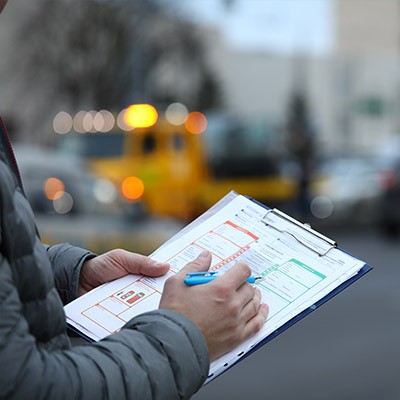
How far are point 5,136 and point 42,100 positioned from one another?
2842 centimetres

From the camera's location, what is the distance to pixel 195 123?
53.5ft

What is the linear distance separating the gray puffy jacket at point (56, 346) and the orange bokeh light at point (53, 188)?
6989 mm

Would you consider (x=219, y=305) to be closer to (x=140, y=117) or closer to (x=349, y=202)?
(x=140, y=117)

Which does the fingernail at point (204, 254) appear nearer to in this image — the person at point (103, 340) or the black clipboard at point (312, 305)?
the person at point (103, 340)

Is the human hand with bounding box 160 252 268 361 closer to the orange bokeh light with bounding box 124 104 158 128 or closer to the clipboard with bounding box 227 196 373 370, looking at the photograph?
the clipboard with bounding box 227 196 373 370

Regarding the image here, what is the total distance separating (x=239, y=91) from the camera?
45.4 m

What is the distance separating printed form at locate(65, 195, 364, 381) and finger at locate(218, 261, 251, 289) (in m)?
0.12

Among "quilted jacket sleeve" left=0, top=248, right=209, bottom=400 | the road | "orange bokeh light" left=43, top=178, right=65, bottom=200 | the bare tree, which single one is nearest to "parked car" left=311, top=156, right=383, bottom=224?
the road

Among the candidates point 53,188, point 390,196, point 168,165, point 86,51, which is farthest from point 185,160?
point 86,51

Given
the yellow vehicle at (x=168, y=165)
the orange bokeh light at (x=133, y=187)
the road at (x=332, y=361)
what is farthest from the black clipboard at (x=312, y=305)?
the yellow vehicle at (x=168, y=165)

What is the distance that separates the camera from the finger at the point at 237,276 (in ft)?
5.06

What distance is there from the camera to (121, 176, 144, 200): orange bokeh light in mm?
13816

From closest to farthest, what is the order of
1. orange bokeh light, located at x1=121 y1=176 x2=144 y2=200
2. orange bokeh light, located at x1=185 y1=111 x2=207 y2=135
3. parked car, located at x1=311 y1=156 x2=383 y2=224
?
1. orange bokeh light, located at x1=121 y1=176 x2=144 y2=200
2. orange bokeh light, located at x1=185 y1=111 x2=207 y2=135
3. parked car, located at x1=311 y1=156 x2=383 y2=224

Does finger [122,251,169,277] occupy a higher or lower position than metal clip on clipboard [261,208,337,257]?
lower
